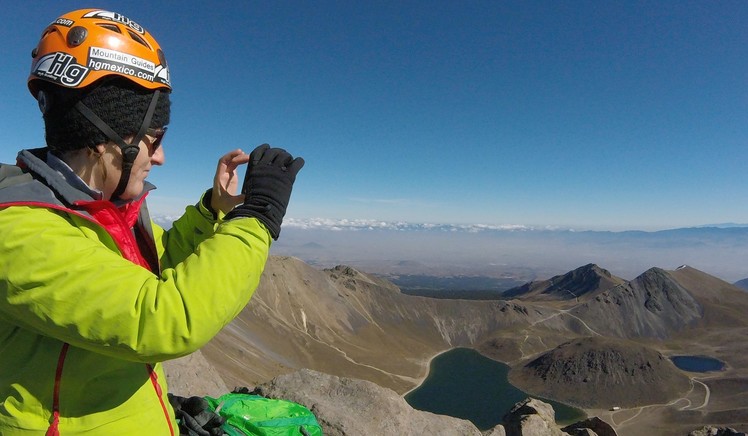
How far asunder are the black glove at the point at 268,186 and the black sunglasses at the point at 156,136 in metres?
0.74

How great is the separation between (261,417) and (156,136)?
4.92 metres

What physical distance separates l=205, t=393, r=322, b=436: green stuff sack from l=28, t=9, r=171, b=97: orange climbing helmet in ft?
15.0

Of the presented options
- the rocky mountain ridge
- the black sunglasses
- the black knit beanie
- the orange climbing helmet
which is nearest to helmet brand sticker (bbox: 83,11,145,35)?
the orange climbing helmet

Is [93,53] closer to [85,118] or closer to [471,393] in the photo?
[85,118]

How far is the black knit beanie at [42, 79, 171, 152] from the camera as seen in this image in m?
Result: 2.60

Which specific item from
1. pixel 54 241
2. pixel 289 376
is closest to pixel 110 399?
pixel 54 241

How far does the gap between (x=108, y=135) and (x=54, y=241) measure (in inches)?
35.4

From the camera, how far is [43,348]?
2.47m

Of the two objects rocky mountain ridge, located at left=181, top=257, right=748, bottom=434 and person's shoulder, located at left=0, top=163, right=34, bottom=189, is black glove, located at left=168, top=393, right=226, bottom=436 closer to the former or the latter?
person's shoulder, located at left=0, top=163, right=34, bottom=189

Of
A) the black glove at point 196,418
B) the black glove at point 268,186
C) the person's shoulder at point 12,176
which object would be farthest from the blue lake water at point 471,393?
the person's shoulder at point 12,176

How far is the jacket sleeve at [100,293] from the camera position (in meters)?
2.00

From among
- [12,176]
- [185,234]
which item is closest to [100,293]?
[12,176]

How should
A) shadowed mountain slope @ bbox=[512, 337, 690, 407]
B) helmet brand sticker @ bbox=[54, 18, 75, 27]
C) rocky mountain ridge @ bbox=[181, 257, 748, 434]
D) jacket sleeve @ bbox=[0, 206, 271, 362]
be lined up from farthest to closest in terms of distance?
shadowed mountain slope @ bbox=[512, 337, 690, 407] < rocky mountain ridge @ bbox=[181, 257, 748, 434] < helmet brand sticker @ bbox=[54, 18, 75, 27] < jacket sleeve @ bbox=[0, 206, 271, 362]

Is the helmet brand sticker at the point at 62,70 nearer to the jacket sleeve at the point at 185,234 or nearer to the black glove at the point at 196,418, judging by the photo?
the jacket sleeve at the point at 185,234
